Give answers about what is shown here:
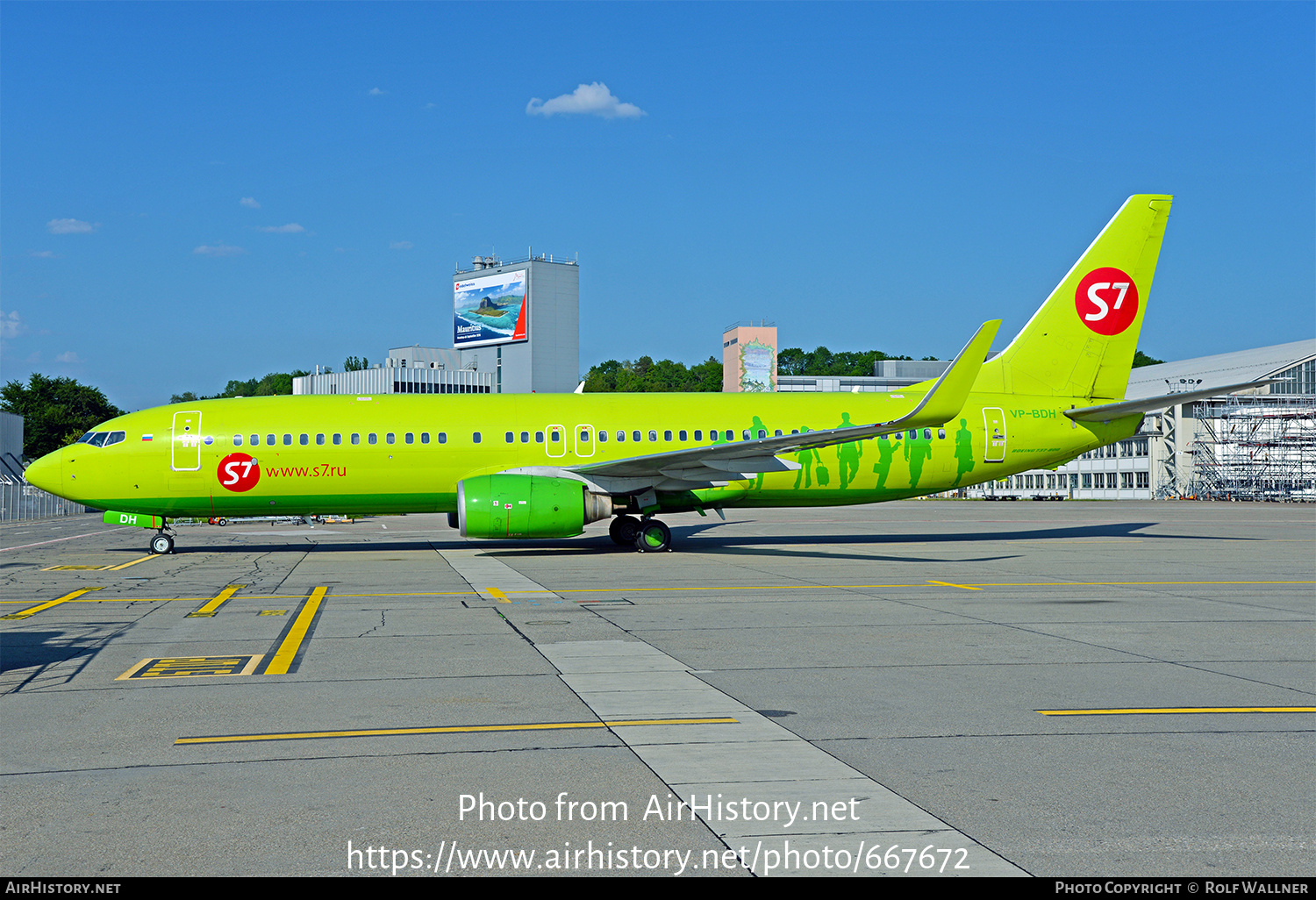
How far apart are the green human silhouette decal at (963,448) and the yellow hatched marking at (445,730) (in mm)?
21505

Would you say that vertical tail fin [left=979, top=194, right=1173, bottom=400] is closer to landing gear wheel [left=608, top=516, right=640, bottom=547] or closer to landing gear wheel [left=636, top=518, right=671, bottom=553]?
landing gear wheel [left=636, top=518, right=671, bottom=553]

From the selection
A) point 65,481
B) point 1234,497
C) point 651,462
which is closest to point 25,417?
point 65,481

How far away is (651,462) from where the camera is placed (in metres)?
23.8

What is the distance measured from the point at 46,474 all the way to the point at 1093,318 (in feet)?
89.9

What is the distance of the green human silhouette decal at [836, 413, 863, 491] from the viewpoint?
2695 centimetres

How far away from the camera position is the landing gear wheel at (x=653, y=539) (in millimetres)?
25636

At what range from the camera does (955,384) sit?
22.6 m

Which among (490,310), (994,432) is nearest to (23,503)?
(994,432)

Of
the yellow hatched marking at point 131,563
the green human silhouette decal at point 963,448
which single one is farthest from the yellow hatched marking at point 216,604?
the green human silhouette decal at point 963,448

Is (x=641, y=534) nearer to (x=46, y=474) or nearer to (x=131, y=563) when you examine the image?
(x=131, y=563)

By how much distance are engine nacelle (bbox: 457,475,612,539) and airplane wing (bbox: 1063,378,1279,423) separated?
46.9 ft

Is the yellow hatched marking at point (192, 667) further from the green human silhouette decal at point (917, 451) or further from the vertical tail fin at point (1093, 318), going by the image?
the vertical tail fin at point (1093, 318)

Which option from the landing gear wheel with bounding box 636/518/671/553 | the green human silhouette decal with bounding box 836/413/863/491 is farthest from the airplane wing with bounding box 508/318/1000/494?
the green human silhouette decal with bounding box 836/413/863/491

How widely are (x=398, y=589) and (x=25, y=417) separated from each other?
10418 cm
